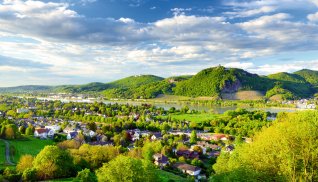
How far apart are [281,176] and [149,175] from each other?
893 centimetres

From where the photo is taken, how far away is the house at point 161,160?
132 ft

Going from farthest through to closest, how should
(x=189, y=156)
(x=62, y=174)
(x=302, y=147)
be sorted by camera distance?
(x=189, y=156) → (x=62, y=174) → (x=302, y=147)

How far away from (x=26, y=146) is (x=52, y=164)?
2247 cm

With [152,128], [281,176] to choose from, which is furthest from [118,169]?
[152,128]

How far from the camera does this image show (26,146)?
46.9 metres

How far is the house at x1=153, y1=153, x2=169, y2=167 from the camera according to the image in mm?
40209

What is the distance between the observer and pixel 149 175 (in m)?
20.8

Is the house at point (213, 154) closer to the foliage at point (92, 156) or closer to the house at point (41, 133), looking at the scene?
the foliage at point (92, 156)

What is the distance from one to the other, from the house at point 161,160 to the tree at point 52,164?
46.9 feet

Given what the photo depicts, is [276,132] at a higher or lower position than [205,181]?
higher

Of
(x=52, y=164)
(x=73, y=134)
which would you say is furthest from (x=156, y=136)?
(x=52, y=164)

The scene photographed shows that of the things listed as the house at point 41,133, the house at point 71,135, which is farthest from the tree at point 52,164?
the house at point 41,133

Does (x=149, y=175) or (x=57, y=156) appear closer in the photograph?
(x=149, y=175)

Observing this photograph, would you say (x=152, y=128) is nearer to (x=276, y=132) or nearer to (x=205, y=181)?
(x=205, y=181)
